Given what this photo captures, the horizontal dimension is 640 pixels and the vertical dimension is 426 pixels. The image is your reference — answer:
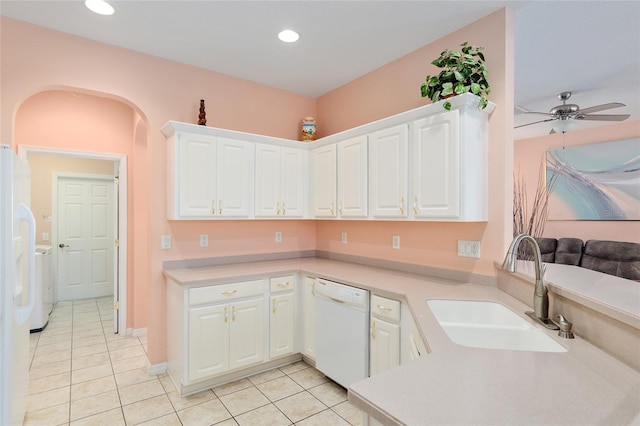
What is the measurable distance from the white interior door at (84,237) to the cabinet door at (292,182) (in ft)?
11.9

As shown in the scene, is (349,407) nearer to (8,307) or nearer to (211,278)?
(211,278)

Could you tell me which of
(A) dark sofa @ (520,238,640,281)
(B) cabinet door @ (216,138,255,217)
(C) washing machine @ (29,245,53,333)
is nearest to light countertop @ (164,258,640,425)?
(B) cabinet door @ (216,138,255,217)

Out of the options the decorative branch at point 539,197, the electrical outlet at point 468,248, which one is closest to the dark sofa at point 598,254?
the decorative branch at point 539,197

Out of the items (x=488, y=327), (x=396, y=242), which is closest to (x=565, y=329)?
(x=488, y=327)

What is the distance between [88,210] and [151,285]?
343 centimetres

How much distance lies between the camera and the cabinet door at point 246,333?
2.68 meters

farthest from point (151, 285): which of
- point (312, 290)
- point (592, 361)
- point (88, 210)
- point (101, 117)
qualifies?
point (88, 210)

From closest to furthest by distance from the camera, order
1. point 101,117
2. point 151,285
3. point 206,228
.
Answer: point 151,285 < point 206,228 < point 101,117

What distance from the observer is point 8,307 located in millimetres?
1596

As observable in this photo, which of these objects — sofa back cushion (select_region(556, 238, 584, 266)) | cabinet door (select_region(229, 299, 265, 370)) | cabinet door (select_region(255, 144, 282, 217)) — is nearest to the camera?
cabinet door (select_region(229, 299, 265, 370))

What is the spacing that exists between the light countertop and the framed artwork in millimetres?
4323

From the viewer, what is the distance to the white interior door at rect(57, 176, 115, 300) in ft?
16.9

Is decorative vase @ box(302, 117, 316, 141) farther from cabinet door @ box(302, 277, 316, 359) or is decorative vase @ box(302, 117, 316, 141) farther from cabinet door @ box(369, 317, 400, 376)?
cabinet door @ box(369, 317, 400, 376)

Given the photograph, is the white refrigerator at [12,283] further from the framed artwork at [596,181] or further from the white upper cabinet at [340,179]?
the framed artwork at [596,181]
